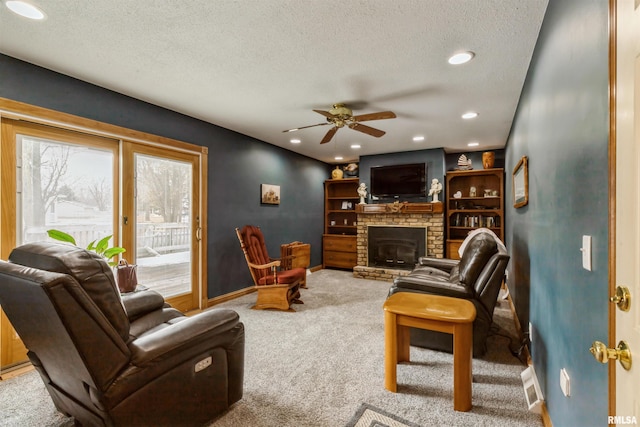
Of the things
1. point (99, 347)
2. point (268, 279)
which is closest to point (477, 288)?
point (268, 279)

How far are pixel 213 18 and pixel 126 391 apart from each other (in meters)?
2.12

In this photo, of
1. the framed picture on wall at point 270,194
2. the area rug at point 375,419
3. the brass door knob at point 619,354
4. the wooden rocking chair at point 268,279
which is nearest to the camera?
the brass door knob at point 619,354

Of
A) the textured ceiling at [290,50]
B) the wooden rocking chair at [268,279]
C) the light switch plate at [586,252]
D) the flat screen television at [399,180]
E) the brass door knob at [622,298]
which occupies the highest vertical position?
the textured ceiling at [290,50]

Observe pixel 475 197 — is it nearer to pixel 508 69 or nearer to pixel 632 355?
pixel 508 69

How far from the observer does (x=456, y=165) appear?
5.84 metres

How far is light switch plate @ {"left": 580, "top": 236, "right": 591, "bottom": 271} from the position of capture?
1012 mm

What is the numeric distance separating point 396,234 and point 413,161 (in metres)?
1.48

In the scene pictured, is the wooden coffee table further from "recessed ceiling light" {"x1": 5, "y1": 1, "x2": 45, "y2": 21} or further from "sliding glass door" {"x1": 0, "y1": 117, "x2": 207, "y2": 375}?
"recessed ceiling light" {"x1": 5, "y1": 1, "x2": 45, "y2": 21}

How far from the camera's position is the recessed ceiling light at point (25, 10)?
1.67 metres

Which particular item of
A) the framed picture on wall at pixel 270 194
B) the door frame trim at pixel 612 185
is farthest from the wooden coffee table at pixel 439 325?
the framed picture on wall at pixel 270 194

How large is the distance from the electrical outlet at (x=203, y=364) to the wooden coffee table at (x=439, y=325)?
114 cm

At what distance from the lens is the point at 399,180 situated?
5594mm

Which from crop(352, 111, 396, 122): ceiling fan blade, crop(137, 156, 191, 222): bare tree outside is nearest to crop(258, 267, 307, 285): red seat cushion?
crop(137, 156, 191, 222): bare tree outside

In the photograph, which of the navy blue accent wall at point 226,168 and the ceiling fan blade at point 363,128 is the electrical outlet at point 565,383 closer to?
the ceiling fan blade at point 363,128
